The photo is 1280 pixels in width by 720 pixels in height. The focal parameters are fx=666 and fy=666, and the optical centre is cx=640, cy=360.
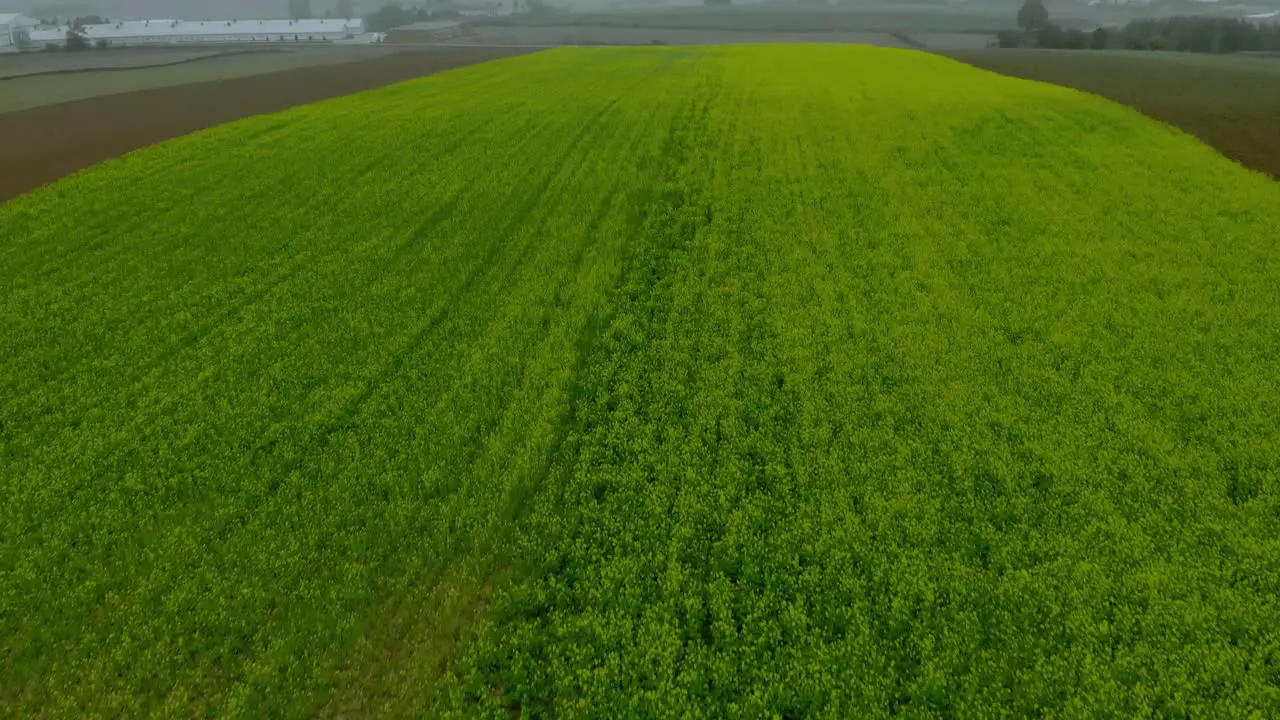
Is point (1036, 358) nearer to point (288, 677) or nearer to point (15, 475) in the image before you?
point (288, 677)

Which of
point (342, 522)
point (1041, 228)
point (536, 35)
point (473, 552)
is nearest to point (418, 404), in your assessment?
point (342, 522)

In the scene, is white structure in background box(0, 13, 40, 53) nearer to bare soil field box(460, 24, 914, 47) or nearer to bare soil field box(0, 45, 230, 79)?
bare soil field box(0, 45, 230, 79)

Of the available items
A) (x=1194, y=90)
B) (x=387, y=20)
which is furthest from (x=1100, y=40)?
(x=387, y=20)

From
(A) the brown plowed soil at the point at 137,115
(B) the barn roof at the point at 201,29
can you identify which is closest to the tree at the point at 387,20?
(B) the barn roof at the point at 201,29

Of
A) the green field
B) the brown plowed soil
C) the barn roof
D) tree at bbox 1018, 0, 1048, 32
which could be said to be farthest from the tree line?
the barn roof

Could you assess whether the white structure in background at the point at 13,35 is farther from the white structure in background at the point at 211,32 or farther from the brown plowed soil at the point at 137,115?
the brown plowed soil at the point at 137,115

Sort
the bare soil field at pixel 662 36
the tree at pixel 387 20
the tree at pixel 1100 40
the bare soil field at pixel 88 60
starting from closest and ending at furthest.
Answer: the bare soil field at pixel 88 60
the tree at pixel 1100 40
the bare soil field at pixel 662 36
the tree at pixel 387 20
